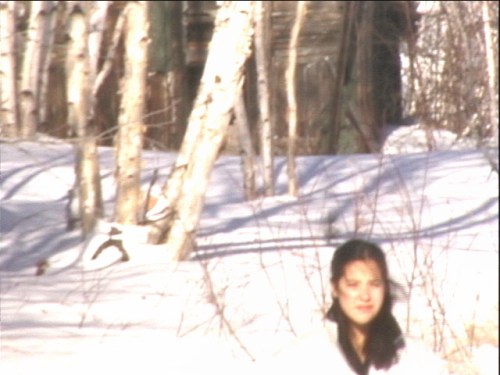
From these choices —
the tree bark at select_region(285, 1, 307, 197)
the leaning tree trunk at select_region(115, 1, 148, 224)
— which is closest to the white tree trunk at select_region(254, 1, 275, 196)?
the tree bark at select_region(285, 1, 307, 197)

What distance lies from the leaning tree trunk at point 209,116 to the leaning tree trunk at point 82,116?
2.20ft

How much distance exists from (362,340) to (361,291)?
0.17m

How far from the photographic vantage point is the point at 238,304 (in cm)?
928

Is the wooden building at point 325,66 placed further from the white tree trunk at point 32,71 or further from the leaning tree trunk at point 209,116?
the leaning tree trunk at point 209,116

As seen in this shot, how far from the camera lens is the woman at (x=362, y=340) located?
423 cm

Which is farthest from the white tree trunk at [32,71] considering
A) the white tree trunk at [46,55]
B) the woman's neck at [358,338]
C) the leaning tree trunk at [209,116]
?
the woman's neck at [358,338]

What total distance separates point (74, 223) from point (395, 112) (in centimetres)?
850

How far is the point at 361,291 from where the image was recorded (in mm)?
4422

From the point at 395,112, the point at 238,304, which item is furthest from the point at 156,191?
the point at 395,112

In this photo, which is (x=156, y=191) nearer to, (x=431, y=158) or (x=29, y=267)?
(x=29, y=267)

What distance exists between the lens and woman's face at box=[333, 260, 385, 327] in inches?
172

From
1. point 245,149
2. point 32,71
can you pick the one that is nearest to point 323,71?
point 245,149

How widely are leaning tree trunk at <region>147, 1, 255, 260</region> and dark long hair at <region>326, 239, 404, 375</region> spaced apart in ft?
17.4

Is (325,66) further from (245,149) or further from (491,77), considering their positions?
(245,149)
